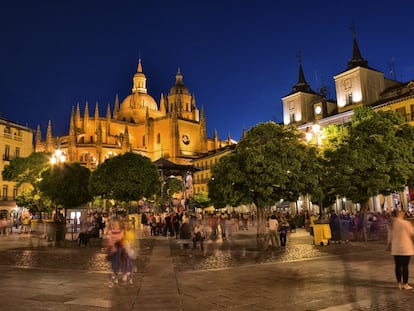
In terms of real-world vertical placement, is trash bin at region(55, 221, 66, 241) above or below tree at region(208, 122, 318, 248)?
below

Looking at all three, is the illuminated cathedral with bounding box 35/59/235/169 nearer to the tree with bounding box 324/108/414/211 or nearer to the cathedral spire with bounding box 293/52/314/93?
the cathedral spire with bounding box 293/52/314/93

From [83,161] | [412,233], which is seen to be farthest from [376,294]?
[83,161]

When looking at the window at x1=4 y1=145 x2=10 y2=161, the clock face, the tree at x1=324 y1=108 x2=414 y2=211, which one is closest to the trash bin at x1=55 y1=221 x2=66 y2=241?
the tree at x1=324 y1=108 x2=414 y2=211

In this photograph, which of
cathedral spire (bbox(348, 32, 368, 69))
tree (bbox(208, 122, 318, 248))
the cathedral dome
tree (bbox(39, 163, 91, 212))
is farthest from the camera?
the cathedral dome

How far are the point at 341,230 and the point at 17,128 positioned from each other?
46.5 meters

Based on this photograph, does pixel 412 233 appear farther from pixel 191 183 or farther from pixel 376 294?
pixel 191 183

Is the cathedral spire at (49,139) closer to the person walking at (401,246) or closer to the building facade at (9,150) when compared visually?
the building facade at (9,150)

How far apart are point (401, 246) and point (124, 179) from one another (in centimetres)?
2378

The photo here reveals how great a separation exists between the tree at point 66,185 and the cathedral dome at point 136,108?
68.8 m

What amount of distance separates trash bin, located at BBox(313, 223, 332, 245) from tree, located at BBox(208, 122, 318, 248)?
2363mm

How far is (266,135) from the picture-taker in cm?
1587

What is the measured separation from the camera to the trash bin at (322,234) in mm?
17266

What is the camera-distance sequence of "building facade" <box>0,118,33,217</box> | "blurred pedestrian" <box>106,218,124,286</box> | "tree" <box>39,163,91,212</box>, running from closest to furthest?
"blurred pedestrian" <box>106,218,124,286</box>
"tree" <box>39,163,91,212</box>
"building facade" <box>0,118,33,217</box>

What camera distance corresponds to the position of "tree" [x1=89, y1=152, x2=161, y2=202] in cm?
2859
